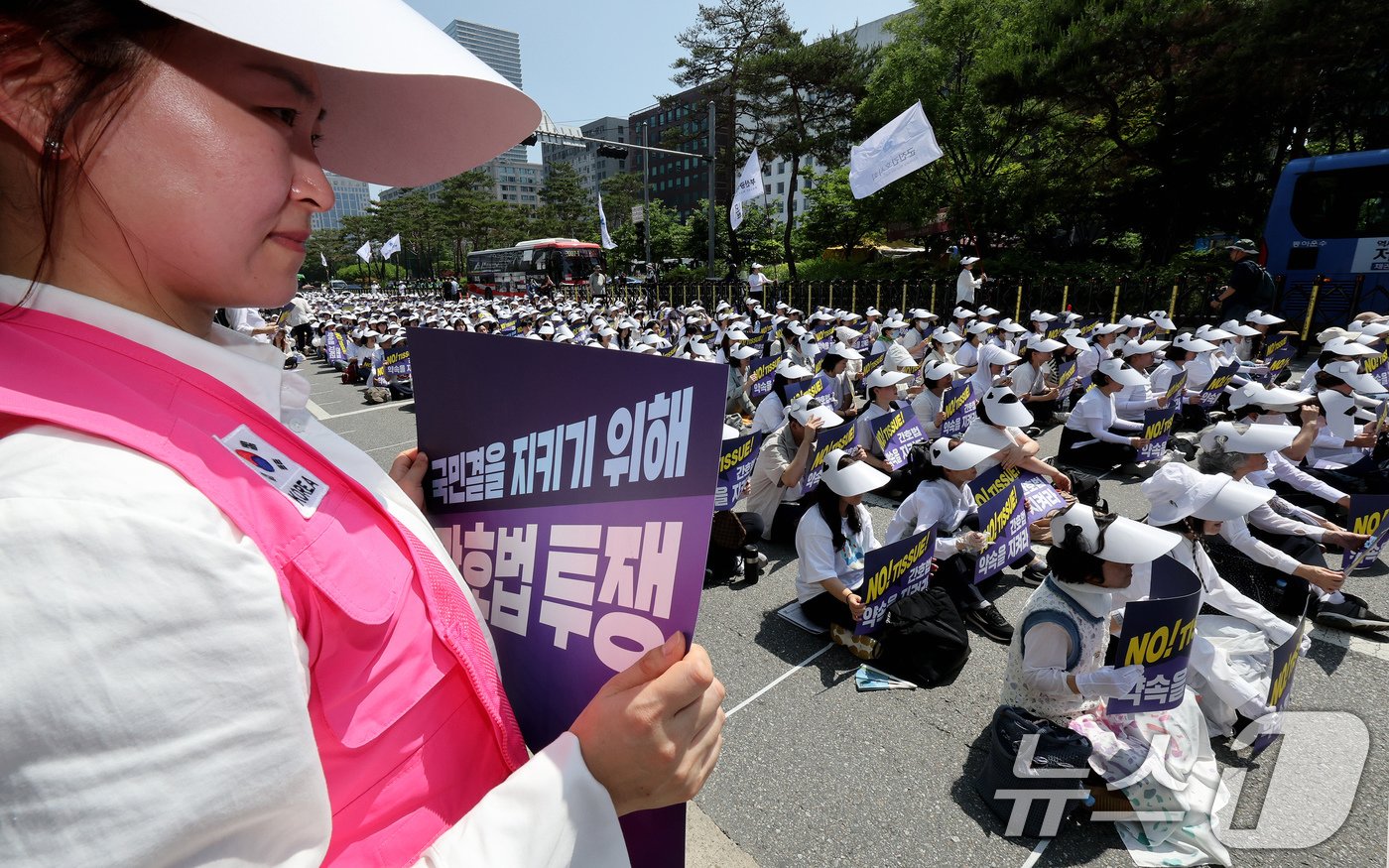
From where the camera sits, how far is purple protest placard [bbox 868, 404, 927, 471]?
6.62 meters

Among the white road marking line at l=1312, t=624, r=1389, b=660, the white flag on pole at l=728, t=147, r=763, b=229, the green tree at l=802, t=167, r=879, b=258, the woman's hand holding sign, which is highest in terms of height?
the green tree at l=802, t=167, r=879, b=258

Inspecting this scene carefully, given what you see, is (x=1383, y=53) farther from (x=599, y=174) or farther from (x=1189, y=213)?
(x=599, y=174)

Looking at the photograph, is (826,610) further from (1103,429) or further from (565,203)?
(565,203)

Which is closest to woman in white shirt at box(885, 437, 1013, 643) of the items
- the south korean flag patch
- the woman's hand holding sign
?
the woman's hand holding sign

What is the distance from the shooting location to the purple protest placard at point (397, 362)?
41.9ft

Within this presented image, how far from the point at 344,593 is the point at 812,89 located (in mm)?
28904

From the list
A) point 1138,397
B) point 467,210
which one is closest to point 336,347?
point 1138,397

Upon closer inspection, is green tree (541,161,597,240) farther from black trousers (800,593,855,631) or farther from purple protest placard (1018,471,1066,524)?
black trousers (800,593,855,631)

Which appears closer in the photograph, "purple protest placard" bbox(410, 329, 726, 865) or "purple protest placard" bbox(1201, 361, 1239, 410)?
"purple protest placard" bbox(410, 329, 726, 865)

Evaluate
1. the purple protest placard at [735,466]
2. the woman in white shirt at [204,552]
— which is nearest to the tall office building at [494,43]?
the purple protest placard at [735,466]

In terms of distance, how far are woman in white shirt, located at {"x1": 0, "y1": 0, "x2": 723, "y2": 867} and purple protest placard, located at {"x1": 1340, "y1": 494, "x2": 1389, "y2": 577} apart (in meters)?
5.30

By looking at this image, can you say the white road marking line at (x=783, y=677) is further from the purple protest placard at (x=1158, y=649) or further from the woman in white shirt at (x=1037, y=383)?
the woman in white shirt at (x=1037, y=383)

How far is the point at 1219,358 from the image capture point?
29.5 ft

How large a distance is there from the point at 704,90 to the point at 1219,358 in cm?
2350
